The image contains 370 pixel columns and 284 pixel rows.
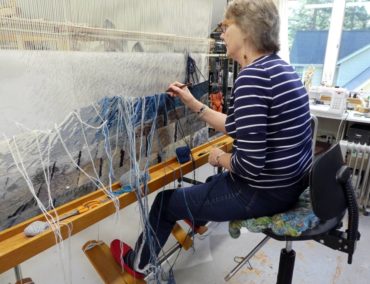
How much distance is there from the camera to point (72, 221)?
33.2 inches

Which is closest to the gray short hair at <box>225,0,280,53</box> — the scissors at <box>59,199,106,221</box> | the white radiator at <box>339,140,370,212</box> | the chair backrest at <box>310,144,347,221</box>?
the chair backrest at <box>310,144,347,221</box>

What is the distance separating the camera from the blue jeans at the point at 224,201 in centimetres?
105

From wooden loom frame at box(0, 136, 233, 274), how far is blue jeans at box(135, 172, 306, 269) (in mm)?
99

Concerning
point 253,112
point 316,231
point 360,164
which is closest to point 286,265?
point 316,231

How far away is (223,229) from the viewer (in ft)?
6.73

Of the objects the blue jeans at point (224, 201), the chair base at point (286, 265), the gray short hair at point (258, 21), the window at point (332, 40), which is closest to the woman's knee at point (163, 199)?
the blue jeans at point (224, 201)

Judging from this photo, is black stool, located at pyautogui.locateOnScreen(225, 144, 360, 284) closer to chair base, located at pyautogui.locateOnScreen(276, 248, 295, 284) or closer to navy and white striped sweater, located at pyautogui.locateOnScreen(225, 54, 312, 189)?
navy and white striped sweater, located at pyautogui.locateOnScreen(225, 54, 312, 189)

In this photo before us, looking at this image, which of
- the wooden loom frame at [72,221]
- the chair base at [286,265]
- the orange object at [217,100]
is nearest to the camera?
the wooden loom frame at [72,221]

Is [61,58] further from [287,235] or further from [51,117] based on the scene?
[287,235]

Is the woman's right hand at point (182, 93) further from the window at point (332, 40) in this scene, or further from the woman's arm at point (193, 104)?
the window at point (332, 40)

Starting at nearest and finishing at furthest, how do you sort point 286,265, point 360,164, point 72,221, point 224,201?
1. point 72,221
2. point 224,201
3. point 286,265
4. point 360,164

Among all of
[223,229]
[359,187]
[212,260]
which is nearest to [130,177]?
[212,260]

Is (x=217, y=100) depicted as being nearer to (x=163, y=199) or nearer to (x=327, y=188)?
(x=163, y=199)

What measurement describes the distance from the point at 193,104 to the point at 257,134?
44 cm
